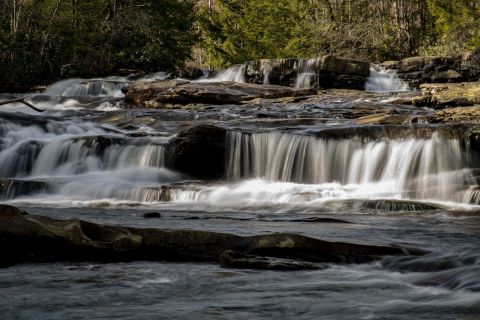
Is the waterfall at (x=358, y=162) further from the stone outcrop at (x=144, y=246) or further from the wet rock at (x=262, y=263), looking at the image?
the wet rock at (x=262, y=263)

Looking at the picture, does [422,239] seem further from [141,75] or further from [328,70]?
[141,75]

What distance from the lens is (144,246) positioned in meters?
6.61

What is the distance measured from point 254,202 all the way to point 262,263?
7.54 metres

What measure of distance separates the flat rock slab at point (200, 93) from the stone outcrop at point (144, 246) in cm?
1814

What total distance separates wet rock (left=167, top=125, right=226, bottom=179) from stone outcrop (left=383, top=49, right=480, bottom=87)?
14950 mm

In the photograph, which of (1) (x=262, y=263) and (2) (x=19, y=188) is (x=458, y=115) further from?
(1) (x=262, y=263)

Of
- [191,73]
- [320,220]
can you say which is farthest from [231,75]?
[320,220]

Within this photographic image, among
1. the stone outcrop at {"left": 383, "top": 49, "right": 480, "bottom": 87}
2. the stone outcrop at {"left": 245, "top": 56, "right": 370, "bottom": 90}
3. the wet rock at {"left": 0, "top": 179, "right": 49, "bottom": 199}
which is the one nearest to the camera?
the wet rock at {"left": 0, "top": 179, "right": 49, "bottom": 199}

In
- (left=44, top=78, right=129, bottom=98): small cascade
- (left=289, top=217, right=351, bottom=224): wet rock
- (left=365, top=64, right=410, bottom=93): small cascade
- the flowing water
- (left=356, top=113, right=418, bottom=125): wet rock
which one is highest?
(left=365, top=64, right=410, bottom=93): small cascade

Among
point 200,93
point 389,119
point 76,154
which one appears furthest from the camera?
point 200,93

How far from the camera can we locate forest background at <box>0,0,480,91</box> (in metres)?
33.5

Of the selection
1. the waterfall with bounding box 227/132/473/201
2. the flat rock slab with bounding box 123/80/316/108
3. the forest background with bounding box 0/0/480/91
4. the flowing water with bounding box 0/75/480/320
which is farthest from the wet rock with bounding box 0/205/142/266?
the forest background with bounding box 0/0/480/91

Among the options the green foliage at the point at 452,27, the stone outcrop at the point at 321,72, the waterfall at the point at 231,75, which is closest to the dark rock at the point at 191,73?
the waterfall at the point at 231,75

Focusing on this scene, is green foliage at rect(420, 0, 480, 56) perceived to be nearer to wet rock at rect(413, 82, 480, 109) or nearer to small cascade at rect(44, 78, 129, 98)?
wet rock at rect(413, 82, 480, 109)
